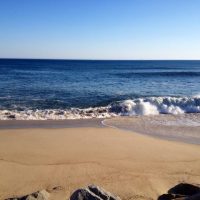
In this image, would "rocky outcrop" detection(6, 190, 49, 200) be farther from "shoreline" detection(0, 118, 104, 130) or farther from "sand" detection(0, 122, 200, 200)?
"shoreline" detection(0, 118, 104, 130)

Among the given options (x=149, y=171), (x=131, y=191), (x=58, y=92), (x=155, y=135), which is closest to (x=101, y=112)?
(x=155, y=135)

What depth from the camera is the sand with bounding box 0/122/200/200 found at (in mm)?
7871

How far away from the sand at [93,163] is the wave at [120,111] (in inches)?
175

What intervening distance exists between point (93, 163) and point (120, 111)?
33.8ft

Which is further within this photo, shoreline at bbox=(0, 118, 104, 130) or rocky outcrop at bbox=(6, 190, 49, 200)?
shoreline at bbox=(0, 118, 104, 130)

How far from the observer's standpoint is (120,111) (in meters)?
19.6

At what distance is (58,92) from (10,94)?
3.74 metres

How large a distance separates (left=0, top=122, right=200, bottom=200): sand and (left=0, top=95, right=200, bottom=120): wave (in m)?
4.44

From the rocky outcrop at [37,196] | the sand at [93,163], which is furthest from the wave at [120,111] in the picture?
the rocky outcrop at [37,196]

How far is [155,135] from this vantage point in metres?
13.3

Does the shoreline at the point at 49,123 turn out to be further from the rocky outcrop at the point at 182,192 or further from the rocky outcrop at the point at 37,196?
the rocky outcrop at the point at 182,192

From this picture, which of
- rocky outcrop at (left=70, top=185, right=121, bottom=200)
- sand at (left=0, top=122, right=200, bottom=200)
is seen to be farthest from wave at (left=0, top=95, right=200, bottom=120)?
rocky outcrop at (left=70, top=185, right=121, bottom=200)

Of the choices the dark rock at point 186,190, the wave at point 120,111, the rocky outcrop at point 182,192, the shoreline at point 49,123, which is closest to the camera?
the rocky outcrop at point 182,192

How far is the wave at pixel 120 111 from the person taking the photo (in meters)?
17.5
